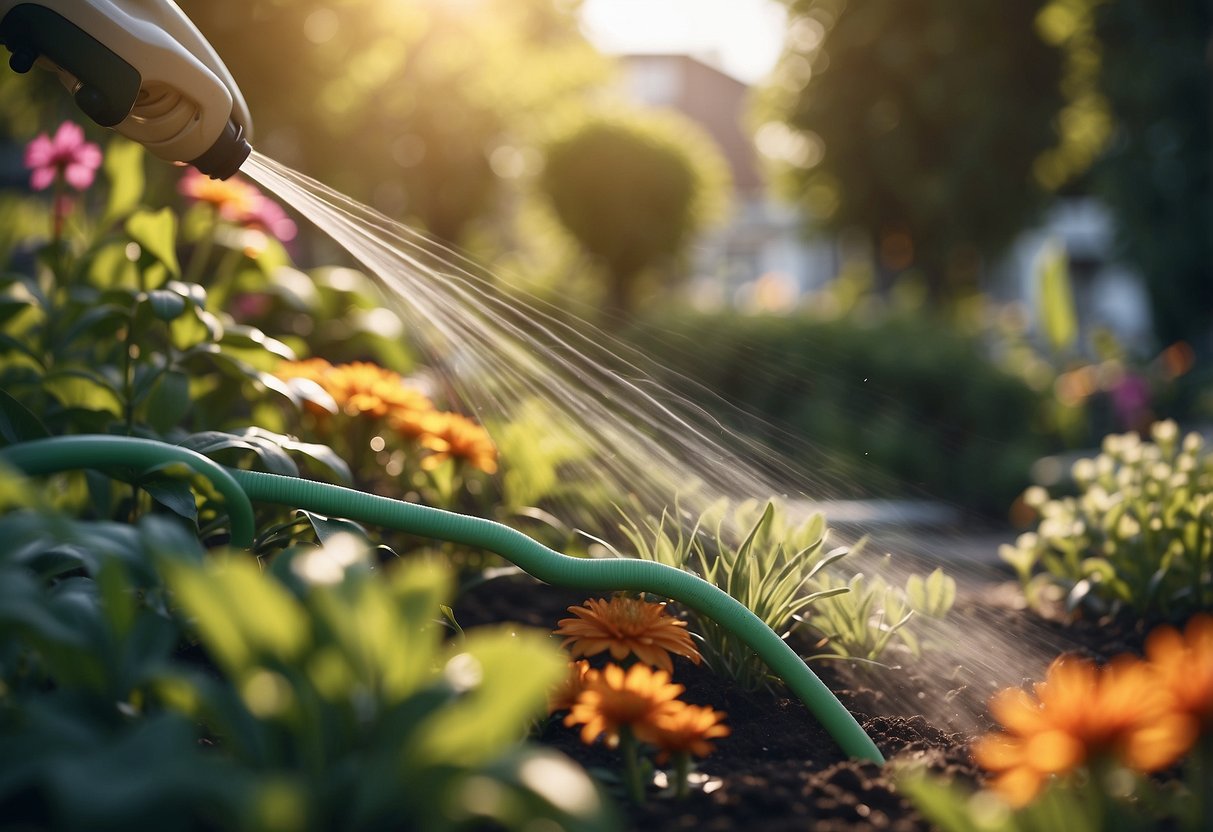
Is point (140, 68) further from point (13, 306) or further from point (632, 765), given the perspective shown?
point (632, 765)

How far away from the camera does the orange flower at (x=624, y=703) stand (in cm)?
131

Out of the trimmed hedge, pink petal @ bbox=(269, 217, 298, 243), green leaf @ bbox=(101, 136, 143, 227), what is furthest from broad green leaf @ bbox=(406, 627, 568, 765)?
the trimmed hedge

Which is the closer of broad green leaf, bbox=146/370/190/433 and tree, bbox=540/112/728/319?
broad green leaf, bbox=146/370/190/433

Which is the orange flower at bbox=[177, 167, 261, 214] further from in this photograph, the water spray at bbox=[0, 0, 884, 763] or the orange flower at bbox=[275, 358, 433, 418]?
the water spray at bbox=[0, 0, 884, 763]

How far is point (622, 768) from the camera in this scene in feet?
5.01

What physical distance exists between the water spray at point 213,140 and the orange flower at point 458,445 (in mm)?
682

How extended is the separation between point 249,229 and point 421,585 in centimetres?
253

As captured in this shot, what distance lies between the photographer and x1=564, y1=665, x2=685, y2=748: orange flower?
1311mm

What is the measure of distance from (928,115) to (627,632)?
510 inches

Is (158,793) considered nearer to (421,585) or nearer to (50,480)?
(421,585)

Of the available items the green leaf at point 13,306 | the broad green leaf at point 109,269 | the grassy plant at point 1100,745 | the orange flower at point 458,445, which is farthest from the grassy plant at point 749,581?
the broad green leaf at point 109,269

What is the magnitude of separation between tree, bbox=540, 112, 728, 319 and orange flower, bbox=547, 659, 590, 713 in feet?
28.3

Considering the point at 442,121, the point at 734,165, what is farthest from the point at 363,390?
the point at 734,165

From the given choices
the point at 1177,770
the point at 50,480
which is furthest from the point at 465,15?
the point at 1177,770
